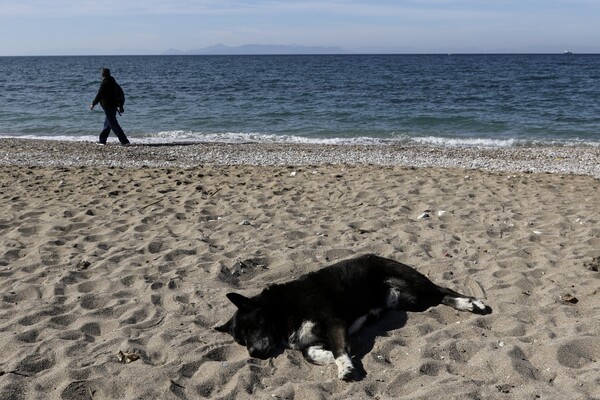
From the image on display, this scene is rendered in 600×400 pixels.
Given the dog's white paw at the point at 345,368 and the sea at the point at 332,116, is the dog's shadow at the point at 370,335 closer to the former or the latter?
the dog's white paw at the point at 345,368

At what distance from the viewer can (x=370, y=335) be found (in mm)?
4789

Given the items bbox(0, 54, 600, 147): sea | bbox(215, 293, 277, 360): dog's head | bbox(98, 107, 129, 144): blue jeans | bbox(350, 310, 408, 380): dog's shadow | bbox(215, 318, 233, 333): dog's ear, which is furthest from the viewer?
bbox(0, 54, 600, 147): sea

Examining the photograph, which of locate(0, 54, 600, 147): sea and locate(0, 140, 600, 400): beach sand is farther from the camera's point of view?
locate(0, 54, 600, 147): sea

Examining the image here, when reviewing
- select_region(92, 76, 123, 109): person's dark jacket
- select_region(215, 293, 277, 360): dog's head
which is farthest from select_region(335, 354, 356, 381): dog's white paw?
select_region(92, 76, 123, 109): person's dark jacket

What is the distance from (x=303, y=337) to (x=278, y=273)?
4.75 ft

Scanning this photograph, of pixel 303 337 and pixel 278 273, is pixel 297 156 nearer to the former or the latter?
pixel 278 273

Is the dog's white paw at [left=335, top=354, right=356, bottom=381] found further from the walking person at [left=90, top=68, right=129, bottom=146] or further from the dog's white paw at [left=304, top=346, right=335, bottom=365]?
the walking person at [left=90, top=68, right=129, bottom=146]

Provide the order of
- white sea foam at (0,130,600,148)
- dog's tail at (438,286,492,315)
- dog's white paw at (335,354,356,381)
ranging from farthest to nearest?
white sea foam at (0,130,600,148), dog's tail at (438,286,492,315), dog's white paw at (335,354,356,381)

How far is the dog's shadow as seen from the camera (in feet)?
14.3

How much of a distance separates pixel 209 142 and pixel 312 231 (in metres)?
11.4

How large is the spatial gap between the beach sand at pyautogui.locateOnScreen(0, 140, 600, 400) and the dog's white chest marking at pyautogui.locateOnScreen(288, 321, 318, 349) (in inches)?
3.7

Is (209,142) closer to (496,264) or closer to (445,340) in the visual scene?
(496,264)

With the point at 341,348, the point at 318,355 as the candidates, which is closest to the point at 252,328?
the point at 318,355

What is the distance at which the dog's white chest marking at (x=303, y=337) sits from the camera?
15.0 feet
